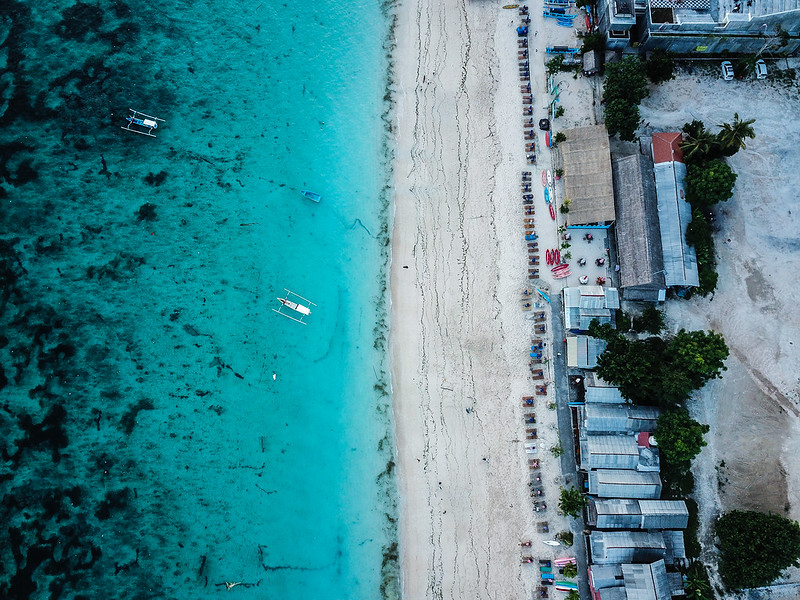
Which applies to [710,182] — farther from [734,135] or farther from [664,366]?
[664,366]

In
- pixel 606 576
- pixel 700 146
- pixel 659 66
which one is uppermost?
pixel 659 66

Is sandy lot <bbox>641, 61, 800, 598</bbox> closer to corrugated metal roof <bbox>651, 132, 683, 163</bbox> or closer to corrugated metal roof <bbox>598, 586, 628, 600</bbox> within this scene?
corrugated metal roof <bbox>651, 132, 683, 163</bbox>

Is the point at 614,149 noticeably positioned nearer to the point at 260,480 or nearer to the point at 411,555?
the point at 411,555

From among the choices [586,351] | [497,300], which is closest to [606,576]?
[586,351]

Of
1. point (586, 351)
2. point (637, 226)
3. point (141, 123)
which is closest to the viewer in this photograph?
point (586, 351)

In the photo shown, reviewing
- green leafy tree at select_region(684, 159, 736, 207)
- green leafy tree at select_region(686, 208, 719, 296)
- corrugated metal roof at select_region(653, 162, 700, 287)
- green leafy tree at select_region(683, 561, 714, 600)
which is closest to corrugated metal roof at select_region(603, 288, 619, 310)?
corrugated metal roof at select_region(653, 162, 700, 287)

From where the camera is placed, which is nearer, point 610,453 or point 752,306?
point 610,453

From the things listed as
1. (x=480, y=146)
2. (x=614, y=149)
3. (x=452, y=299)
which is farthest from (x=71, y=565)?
(x=614, y=149)
